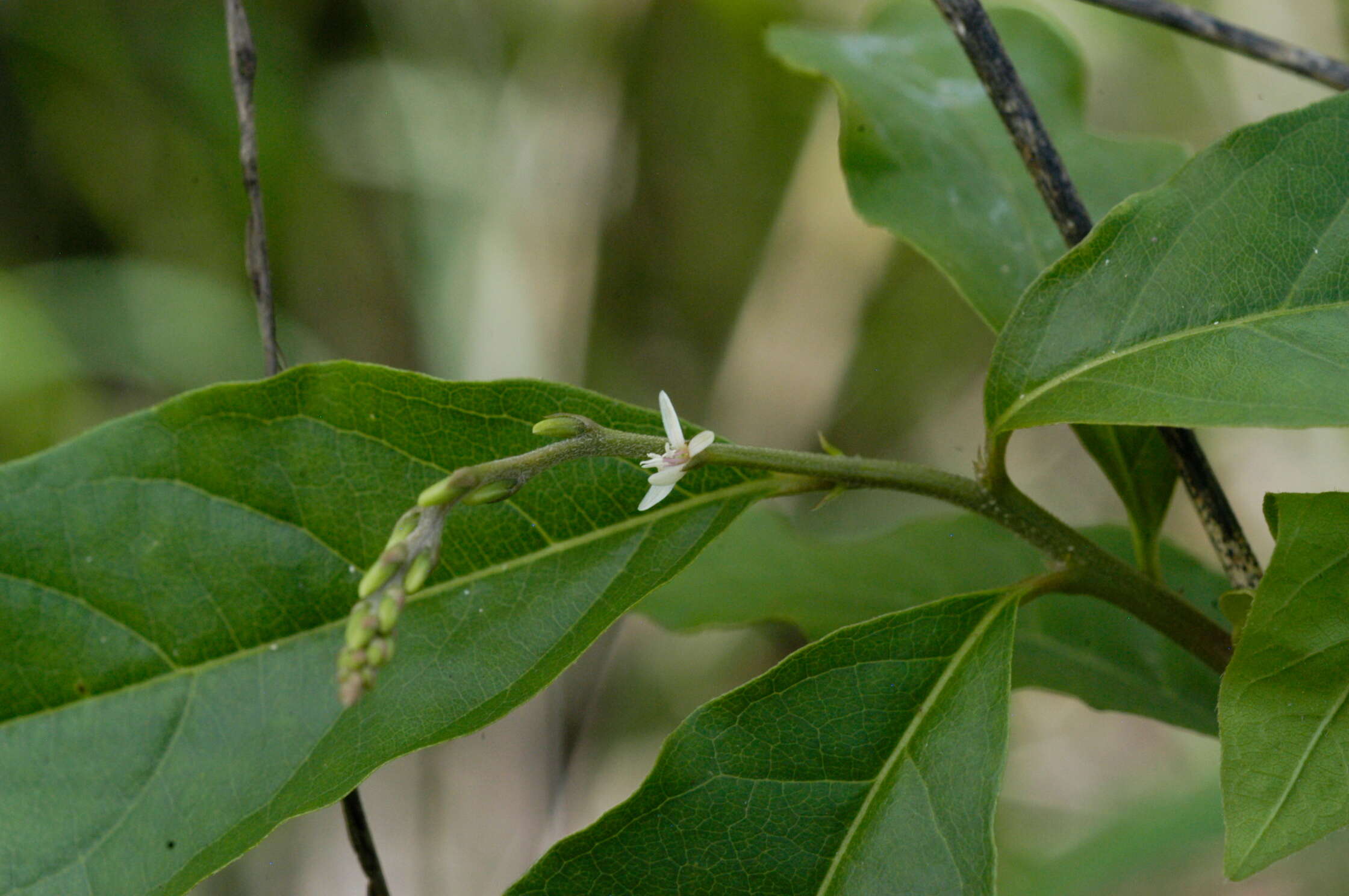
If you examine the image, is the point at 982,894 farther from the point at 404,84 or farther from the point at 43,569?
the point at 404,84

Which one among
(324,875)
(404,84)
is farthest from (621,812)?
(404,84)

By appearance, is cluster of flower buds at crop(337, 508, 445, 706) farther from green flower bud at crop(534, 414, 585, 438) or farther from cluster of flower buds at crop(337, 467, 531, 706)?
green flower bud at crop(534, 414, 585, 438)

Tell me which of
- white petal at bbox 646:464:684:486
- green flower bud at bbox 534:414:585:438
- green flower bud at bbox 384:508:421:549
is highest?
green flower bud at bbox 534:414:585:438

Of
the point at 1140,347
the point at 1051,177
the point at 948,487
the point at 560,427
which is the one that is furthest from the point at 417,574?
the point at 1051,177

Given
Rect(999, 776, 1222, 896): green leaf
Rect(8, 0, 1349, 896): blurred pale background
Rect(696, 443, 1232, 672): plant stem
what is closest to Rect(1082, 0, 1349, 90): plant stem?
Rect(696, 443, 1232, 672): plant stem

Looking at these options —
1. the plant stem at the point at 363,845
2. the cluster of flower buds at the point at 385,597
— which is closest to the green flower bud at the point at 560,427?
the cluster of flower buds at the point at 385,597

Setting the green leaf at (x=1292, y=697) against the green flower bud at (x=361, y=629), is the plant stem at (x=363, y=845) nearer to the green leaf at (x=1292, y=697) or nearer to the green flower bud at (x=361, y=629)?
the green flower bud at (x=361, y=629)
